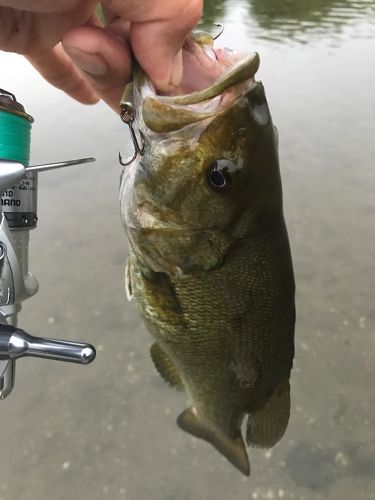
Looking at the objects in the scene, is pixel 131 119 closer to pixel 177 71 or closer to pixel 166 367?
pixel 177 71

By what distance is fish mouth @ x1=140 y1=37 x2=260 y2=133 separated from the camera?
95cm

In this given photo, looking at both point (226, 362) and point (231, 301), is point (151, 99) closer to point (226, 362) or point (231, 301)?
point (231, 301)

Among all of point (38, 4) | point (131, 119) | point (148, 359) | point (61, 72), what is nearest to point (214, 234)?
point (131, 119)

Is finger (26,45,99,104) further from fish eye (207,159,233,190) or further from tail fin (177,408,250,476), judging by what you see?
tail fin (177,408,250,476)

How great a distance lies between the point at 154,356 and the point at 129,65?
0.91 metres

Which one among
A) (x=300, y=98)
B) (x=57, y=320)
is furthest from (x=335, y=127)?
(x=57, y=320)

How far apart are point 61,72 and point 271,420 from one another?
1.31 meters

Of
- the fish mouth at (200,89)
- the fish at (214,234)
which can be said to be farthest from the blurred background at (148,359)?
the fish mouth at (200,89)

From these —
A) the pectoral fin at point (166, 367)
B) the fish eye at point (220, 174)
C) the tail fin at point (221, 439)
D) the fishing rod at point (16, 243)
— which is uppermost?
the fish eye at point (220, 174)

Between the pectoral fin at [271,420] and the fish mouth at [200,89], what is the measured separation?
2.68 feet

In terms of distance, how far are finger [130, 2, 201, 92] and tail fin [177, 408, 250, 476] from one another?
1.08 m

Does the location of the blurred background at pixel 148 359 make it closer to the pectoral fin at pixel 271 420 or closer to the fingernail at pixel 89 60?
the pectoral fin at pixel 271 420

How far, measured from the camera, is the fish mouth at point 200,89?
3.13 ft

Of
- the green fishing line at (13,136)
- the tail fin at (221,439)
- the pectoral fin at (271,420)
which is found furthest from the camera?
the tail fin at (221,439)
